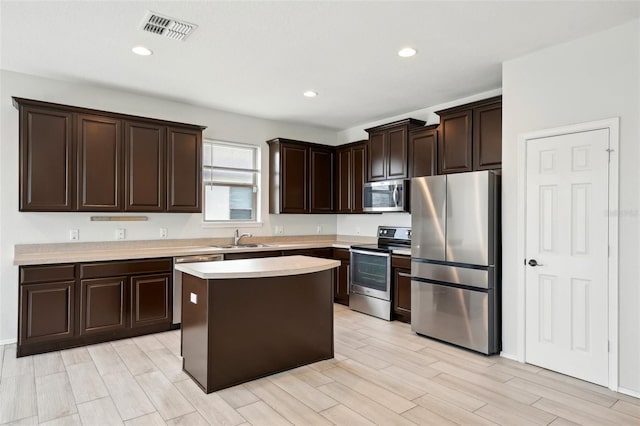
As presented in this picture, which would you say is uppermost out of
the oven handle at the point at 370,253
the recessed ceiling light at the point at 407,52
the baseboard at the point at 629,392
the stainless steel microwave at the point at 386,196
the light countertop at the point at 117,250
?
the recessed ceiling light at the point at 407,52

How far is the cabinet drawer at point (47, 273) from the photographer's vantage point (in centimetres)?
362

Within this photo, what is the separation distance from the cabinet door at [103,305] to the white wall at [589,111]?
12.8ft

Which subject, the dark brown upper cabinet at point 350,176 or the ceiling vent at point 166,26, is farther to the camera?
the dark brown upper cabinet at point 350,176

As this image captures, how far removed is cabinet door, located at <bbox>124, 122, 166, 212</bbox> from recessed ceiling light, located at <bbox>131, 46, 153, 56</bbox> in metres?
1.13

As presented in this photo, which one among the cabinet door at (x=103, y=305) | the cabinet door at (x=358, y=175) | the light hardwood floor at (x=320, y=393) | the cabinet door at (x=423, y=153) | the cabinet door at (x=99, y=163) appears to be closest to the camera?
the light hardwood floor at (x=320, y=393)

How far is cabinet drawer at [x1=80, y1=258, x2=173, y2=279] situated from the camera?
12.9ft

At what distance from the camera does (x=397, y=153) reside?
17.1ft

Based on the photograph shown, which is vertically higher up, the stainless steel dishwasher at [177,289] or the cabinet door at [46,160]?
the cabinet door at [46,160]

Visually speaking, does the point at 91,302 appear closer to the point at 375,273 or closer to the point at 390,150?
the point at 375,273

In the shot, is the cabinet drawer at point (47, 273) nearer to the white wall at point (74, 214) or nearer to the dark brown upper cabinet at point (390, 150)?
the white wall at point (74, 214)

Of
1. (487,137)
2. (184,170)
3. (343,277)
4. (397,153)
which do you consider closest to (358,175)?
(397,153)

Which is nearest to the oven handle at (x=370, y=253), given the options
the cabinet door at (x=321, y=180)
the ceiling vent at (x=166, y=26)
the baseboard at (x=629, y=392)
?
the cabinet door at (x=321, y=180)

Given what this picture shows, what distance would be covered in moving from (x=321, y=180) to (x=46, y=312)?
12.9 ft

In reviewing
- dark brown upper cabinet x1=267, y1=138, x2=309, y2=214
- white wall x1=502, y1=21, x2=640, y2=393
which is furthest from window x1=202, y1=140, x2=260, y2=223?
white wall x1=502, y1=21, x2=640, y2=393
